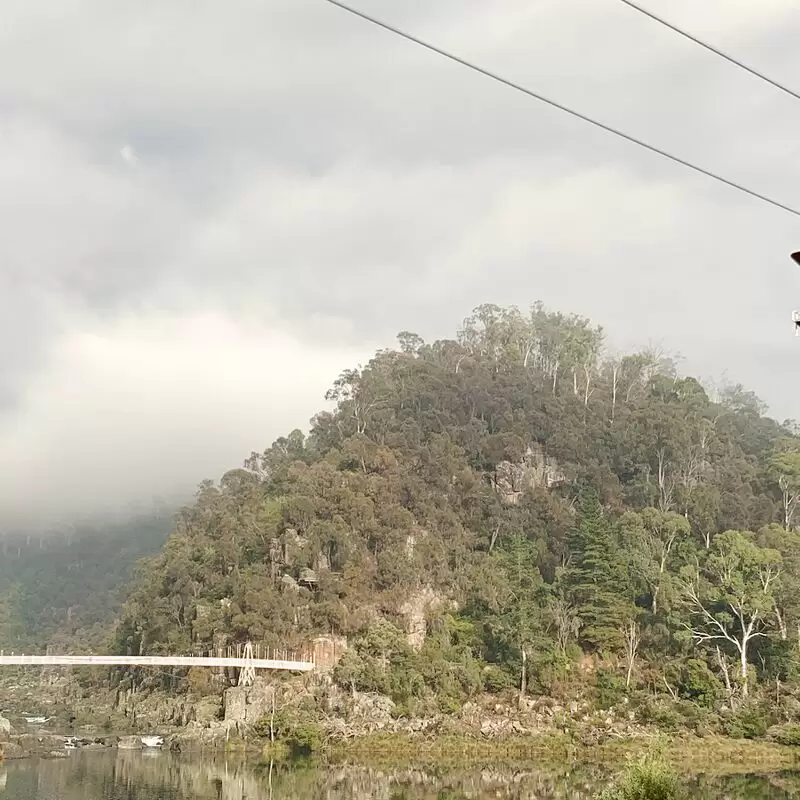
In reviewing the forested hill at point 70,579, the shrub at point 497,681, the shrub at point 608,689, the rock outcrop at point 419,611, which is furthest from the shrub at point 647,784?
the forested hill at point 70,579

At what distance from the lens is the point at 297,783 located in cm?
3138

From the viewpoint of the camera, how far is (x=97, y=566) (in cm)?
9138

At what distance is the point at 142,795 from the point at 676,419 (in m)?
43.3

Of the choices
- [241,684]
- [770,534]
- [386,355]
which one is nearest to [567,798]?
[241,684]

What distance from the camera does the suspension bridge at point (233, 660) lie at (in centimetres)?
4156

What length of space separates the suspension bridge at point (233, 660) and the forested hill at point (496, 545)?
0.78 m

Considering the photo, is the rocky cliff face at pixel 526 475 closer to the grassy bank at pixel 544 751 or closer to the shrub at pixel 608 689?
the shrub at pixel 608 689

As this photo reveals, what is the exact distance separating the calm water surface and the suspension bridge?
5616mm

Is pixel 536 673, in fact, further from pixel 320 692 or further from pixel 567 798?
pixel 567 798

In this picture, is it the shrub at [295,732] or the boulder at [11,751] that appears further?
the boulder at [11,751]

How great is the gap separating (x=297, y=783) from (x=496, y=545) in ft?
77.3

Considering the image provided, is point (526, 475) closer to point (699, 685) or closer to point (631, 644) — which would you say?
point (631, 644)

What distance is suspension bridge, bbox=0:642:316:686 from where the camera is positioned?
41.6m

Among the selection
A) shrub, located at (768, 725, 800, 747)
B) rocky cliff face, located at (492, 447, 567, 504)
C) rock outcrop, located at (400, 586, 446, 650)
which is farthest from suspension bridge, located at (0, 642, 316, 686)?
shrub, located at (768, 725, 800, 747)
